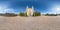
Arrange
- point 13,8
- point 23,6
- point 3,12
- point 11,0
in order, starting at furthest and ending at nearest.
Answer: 1. point 23,6
2. point 13,8
3. point 11,0
4. point 3,12

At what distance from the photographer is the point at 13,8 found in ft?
11.2

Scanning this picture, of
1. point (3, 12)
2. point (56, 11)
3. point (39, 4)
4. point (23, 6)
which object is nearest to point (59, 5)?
point (56, 11)

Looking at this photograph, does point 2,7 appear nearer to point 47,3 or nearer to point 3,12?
point 3,12

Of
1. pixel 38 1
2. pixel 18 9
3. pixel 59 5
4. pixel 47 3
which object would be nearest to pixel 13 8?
pixel 18 9

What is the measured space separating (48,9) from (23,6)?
0.85 m

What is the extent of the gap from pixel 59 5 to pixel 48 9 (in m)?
0.42

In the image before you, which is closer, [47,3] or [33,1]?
[33,1]

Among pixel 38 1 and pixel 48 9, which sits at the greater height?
pixel 38 1

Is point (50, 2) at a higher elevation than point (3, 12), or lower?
higher

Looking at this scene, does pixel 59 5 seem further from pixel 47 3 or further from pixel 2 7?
pixel 2 7

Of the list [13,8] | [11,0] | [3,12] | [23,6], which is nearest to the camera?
[3,12]

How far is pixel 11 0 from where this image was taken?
10.4 ft

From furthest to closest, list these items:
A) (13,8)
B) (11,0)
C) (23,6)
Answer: (23,6), (13,8), (11,0)

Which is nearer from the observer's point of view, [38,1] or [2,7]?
[2,7]
